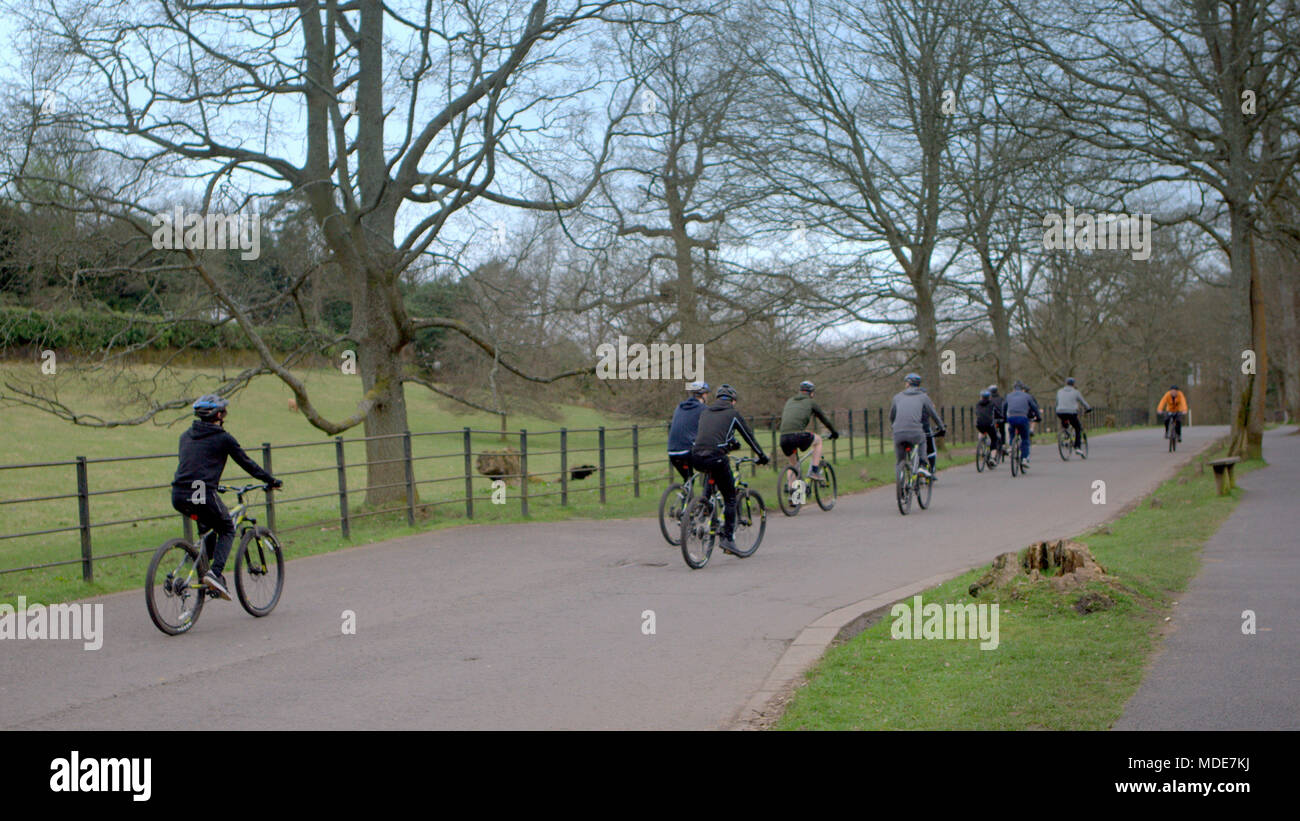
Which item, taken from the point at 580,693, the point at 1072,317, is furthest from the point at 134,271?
the point at 1072,317

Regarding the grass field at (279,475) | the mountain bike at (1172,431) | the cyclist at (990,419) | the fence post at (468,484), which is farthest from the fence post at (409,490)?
the mountain bike at (1172,431)

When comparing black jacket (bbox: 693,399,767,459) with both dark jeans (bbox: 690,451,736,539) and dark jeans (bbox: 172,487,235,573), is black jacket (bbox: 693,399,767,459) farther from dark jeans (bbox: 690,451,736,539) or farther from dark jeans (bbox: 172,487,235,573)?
dark jeans (bbox: 172,487,235,573)

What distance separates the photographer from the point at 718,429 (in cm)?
1229

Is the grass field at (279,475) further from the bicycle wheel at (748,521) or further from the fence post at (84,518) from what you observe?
the bicycle wheel at (748,521)

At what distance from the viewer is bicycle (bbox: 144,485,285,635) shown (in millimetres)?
8895

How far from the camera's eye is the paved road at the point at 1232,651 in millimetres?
5715

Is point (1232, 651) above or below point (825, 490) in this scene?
below

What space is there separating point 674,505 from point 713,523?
1403 mm

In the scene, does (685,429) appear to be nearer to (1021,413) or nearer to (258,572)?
(258,572)

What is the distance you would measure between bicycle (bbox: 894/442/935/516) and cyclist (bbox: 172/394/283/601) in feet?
33.8

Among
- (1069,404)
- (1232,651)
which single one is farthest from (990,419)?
(1232,651)

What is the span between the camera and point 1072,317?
202 feet
